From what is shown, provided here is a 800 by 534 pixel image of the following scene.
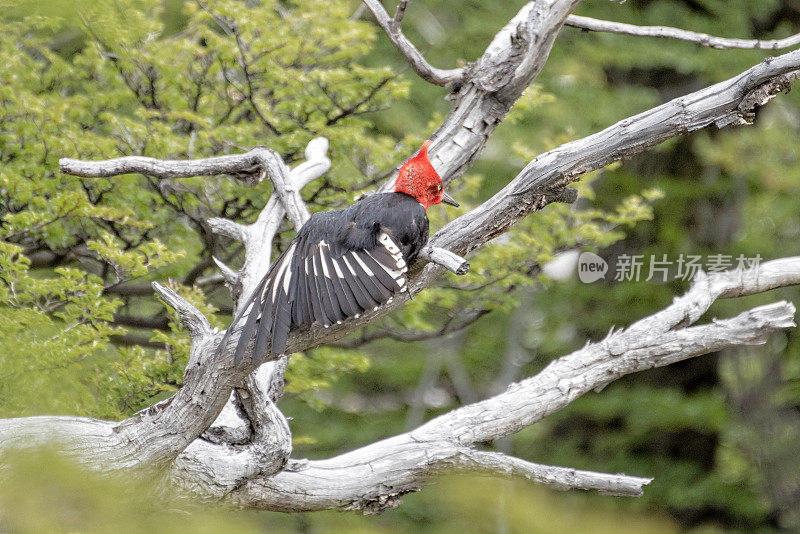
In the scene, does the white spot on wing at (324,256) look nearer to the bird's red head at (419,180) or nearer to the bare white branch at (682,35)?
the bird's red head at (419,180)

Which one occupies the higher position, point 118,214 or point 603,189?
point 603,189

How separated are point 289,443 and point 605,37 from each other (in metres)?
4.84

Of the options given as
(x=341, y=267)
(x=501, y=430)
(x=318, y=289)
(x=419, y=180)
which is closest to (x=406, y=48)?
(x=419, y=180)

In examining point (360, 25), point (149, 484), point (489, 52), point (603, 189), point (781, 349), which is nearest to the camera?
point (149, 484)

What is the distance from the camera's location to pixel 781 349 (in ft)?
19.8

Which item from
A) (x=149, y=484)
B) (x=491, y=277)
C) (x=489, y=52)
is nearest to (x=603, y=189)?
(x=491, y=277)

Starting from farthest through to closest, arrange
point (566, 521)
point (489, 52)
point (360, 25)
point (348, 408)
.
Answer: point (348, 408), point (360, 25), point (489, 52), point (566, 521)

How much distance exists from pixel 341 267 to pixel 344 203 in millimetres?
1904

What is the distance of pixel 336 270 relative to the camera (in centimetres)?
255

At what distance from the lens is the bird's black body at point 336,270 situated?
7.91ft

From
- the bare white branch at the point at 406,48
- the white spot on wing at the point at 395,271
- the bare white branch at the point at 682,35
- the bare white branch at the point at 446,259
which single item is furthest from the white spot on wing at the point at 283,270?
the bare white branch at the point at 682,35

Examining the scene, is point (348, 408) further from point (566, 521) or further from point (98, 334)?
point (566, 521)

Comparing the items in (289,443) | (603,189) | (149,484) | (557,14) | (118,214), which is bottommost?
(149,484)

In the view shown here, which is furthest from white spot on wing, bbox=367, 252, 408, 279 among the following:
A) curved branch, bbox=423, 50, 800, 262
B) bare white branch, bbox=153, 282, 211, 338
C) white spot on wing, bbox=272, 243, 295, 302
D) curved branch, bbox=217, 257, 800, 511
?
curved branch, bbox=217, 257, 800, 511
